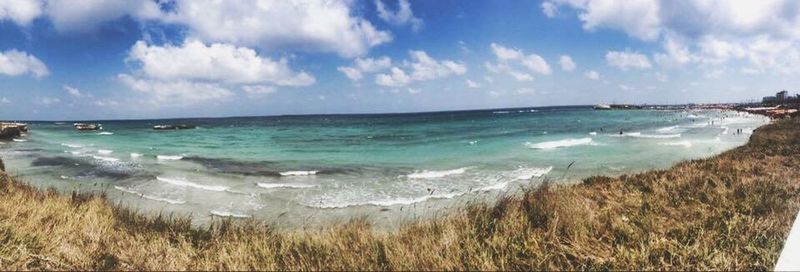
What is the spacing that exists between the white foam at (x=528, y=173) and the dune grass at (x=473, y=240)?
12.2 m

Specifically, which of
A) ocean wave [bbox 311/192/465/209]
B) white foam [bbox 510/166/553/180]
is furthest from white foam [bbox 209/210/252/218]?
white foam [bbox 510/166/553/180]

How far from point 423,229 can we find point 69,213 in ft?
17.9

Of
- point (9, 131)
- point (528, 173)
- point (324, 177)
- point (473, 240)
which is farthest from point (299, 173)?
point (9, 131)

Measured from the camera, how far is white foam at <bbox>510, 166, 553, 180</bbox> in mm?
19483

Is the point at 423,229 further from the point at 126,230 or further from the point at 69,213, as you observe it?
the point at 69,213

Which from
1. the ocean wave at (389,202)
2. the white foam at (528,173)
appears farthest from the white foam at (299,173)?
the white foam at (528,173)

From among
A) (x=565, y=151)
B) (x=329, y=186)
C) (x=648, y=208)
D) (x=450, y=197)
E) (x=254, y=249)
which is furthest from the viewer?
(x=565, y=151)

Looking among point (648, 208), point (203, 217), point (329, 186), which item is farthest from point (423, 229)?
point (329, 186)

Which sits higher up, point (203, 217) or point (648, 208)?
point (648, 208)

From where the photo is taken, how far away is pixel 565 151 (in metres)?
31.3

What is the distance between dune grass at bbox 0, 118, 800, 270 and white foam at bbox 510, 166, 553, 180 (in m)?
12.2

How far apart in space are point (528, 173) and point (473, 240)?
16.8m

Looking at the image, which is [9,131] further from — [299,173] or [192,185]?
[299,173]

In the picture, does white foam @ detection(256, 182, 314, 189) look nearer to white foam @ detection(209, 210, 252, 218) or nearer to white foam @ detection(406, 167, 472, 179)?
white foam @ detection(209, 210, 252, 218)
